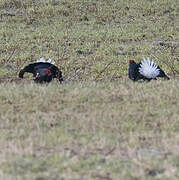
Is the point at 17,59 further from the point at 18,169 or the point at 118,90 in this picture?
the point at 18,169

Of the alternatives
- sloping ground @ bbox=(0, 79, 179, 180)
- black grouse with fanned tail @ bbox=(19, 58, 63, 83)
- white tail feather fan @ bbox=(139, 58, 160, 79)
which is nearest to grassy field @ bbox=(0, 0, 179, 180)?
sloping ground @ bbox=(0, 79, 179, 180)

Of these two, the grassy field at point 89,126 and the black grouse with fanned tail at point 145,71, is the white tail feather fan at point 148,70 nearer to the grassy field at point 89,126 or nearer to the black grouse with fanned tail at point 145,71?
the black grouse with fanned tail at point 145,71

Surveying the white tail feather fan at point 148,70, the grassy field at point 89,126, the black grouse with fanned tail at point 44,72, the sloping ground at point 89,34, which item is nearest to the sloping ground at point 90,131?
the grassy field at point 89,126

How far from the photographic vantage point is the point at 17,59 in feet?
45.8

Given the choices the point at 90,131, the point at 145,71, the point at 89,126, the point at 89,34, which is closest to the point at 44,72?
the point at 145,71

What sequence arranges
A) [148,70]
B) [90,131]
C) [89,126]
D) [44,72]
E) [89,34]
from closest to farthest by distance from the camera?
[90,131]
[89,126]
[44,72]
[148,70]
[89,34]

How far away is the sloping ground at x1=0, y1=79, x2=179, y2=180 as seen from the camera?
15.8 feet

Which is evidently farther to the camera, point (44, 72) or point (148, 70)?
point (148, 70)

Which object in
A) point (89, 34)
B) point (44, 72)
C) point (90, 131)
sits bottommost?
point (90, 131)

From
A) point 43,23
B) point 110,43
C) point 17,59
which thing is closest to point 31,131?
point 17,59

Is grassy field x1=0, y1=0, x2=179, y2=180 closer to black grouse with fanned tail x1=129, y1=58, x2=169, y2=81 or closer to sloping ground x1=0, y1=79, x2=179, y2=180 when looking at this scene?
sloping ground x1=0, y1=79, x2=179, y2=180

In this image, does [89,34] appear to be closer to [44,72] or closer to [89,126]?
[44,72]

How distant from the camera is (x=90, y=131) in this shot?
605cm

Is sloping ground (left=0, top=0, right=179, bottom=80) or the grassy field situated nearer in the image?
the grassy field
